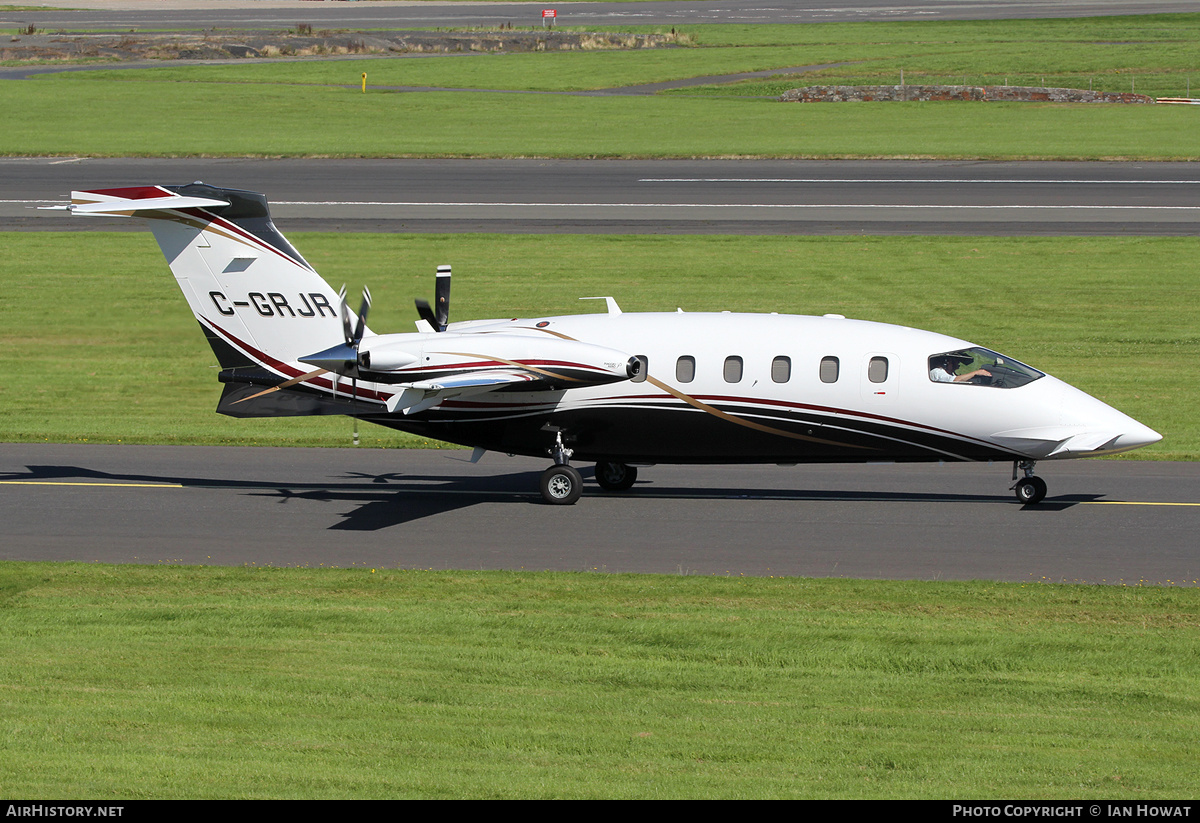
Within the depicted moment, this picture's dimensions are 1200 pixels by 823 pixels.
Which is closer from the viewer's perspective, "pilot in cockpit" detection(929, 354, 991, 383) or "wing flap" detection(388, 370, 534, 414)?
"wing flap" detection(388, 370, 534, 414)

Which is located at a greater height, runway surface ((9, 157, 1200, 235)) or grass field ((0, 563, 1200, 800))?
runway surface ((9, 157, 1200, 235))

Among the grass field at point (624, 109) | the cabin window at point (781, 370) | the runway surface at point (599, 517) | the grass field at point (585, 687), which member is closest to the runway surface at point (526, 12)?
the grass field at point (624, 109)

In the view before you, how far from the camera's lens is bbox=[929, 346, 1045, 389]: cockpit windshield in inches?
939

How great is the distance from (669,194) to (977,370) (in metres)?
33.0

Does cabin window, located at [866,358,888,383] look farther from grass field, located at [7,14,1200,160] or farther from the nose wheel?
grass field, located at [7,14,1200,160]

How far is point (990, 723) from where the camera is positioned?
42.2ft

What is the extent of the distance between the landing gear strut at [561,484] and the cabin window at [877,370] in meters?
5.47

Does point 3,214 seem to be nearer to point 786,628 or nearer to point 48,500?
point 48,500

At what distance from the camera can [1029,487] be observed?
24.0 meters

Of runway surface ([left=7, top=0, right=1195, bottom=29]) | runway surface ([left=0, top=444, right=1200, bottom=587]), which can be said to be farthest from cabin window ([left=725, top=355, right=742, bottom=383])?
runway surface ([left=7, top=0, right=1195, bottom=29])

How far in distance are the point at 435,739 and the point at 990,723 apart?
5.14 meters

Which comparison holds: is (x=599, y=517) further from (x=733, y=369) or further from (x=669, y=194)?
(x=669, y=194)

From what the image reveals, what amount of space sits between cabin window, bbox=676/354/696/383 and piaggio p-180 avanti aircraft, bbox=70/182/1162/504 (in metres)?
0.03

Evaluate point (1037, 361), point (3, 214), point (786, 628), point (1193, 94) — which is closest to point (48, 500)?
point (786, 628)
